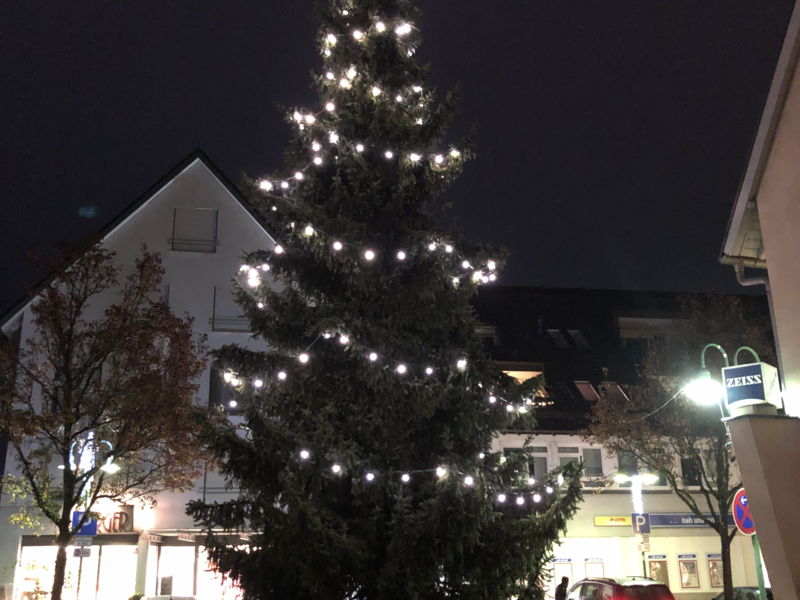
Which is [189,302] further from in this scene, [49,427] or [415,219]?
[415,219]

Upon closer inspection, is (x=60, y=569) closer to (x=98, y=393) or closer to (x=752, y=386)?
(x=98, y=393)

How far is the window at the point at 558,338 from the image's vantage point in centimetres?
3438

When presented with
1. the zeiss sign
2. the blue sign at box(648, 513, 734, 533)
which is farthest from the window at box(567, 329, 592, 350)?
the zeiss sign

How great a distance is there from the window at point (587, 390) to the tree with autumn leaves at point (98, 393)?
714 inches

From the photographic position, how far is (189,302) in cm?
2400

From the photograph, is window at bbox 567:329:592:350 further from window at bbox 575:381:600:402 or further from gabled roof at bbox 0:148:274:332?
gabled roof at bbox 0:148:274:332

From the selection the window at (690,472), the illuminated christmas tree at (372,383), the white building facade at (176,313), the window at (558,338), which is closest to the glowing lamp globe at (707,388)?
the illuminated christmas tree at (372,383)

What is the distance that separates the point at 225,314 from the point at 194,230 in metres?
3.02

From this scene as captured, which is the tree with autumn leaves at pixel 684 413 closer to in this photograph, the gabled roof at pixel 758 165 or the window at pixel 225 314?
the window at pixel 225 314

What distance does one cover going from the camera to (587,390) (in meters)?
32.2

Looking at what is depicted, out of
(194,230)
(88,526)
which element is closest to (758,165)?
(88,526)

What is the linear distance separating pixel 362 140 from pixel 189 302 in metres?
14.8

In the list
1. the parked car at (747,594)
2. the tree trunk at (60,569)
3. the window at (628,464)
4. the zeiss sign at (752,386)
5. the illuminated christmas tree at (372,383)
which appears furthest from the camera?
the window at (628,464)

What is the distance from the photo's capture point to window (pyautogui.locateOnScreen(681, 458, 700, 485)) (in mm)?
24266
